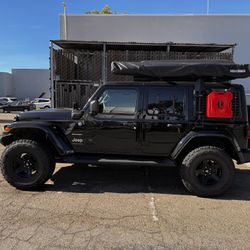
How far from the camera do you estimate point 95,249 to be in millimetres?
3332

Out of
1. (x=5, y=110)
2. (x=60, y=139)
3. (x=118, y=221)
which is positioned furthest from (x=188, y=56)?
(x=5, y=110)

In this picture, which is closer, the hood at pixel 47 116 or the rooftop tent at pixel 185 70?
the rooftop tent at pixel 185 70

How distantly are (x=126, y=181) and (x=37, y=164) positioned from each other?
1.75 m

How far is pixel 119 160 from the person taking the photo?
17.1 ft

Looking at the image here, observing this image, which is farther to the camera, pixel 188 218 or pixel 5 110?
pixel 5 110

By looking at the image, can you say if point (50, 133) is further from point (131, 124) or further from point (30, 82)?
point (30, 82)

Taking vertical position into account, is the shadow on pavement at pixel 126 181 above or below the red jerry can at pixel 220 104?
below

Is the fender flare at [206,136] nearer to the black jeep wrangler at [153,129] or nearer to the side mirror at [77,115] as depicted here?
the black jeep wrangler at [153,129]

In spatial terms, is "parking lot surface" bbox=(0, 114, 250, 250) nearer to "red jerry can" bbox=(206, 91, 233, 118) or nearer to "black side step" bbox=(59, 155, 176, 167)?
"black side step" bbox=(59, 155, 176, 167)

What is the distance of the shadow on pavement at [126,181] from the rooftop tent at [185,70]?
203 centimetres

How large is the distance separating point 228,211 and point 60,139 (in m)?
3.00

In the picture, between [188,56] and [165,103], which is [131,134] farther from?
[188,56]

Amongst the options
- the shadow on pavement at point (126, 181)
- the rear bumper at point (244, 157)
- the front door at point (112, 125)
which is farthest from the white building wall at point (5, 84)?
the rear bumper at point (244, 157)

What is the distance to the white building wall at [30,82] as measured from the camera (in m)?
43.6
